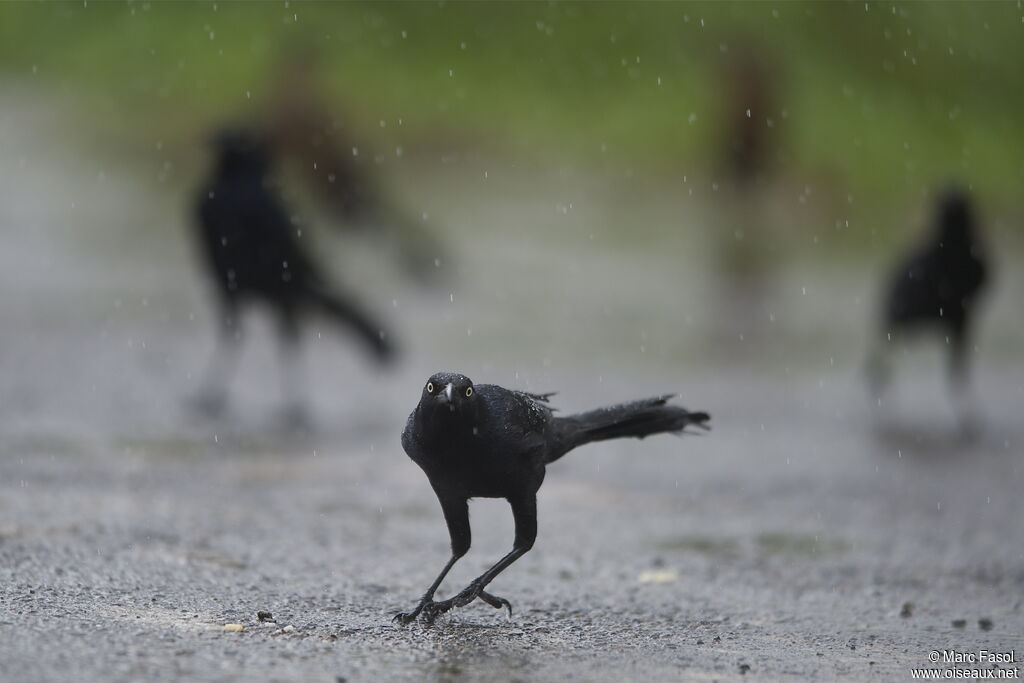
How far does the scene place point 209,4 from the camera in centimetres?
2242

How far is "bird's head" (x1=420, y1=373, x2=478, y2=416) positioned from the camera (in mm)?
4152

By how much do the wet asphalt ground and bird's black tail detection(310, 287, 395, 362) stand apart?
0.40 m

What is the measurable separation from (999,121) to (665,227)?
8.95 m

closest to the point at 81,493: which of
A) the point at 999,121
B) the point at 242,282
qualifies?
the point at 242,282

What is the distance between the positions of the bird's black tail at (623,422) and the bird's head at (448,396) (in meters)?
0.67

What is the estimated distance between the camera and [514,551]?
15.5 feet

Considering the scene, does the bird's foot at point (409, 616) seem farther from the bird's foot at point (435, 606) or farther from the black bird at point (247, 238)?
the black bird at point (247, 238)

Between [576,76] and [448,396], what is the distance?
60.3ft

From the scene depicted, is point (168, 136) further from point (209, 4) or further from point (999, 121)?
point (999, 121)

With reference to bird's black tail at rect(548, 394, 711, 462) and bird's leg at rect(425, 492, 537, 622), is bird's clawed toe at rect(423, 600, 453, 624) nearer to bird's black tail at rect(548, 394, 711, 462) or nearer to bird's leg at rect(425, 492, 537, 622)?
bird's leg at rect(425, 492, 537, 622)

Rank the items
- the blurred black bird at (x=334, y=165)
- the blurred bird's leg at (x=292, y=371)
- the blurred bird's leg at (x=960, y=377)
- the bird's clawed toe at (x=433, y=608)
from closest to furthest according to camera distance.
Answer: the bird's clawed toe at (x=433, y=608) < the blurred bird's leg at (x=292, y=371) < the blurred bird's leg at (x=960, y=377) < the blurred black bird at (x=334, y=165)

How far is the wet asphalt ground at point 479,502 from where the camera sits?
174 inches

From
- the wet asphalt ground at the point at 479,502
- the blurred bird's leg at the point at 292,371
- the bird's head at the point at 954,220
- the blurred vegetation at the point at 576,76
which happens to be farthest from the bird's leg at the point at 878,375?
the blurred vegetation at the point at 576,76

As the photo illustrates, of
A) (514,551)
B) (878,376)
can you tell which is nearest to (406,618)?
(514,551)
